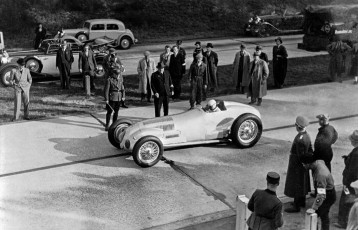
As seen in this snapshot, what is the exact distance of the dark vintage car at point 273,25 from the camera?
93.6 feet

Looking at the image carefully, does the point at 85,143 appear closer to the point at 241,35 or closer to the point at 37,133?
the point at 37,133

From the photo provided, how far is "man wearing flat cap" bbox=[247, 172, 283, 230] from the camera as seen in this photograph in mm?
6875

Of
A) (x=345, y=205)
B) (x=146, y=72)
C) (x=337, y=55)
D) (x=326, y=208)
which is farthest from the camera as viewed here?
(x=337, y=55)

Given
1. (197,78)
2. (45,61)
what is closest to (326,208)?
(197,78)

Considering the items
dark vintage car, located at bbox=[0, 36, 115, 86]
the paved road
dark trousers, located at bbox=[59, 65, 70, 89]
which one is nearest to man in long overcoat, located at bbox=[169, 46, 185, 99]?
the paved road

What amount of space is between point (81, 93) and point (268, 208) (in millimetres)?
10834

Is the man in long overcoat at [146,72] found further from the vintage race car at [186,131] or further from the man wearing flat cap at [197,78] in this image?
the vintage race car at [186,131]

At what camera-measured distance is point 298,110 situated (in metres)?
14.6

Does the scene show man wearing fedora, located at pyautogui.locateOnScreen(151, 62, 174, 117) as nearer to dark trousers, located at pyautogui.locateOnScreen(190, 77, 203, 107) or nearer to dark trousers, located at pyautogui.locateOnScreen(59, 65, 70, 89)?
dark trousers, located at pyautogui.locateOnScreen(190, 77, 203, 107)

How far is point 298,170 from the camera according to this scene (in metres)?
8.68

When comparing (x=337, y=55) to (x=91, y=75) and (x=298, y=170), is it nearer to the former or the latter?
(x=91, y=75)

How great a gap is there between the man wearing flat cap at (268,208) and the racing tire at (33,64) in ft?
41.6

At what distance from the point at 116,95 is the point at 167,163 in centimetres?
245

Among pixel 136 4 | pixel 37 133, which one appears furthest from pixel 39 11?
pixel 37 133
